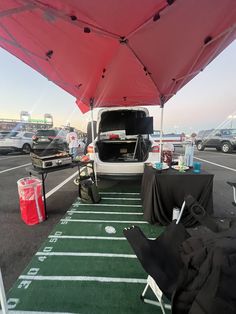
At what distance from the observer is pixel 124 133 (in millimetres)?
5773

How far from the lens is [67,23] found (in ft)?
6.27

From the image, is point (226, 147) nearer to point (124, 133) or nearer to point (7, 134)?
point (124, 133)

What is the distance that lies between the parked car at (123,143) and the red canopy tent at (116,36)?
1352 millimetres

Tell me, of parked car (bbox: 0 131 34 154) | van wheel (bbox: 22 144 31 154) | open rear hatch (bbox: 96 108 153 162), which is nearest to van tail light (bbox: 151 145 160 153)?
open rear hatch (bbox: 96 108 153 162)

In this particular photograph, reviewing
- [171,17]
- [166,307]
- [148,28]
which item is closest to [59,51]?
[148,28]

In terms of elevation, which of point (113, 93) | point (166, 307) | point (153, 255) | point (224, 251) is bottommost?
point (166, 307)

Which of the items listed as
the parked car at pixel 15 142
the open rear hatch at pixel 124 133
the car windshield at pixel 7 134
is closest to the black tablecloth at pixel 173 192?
the open rear hatch at pixel 124 133

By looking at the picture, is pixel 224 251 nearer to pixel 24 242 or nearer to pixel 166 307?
pixel 166 307

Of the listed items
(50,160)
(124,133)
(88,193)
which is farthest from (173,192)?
(124,133)

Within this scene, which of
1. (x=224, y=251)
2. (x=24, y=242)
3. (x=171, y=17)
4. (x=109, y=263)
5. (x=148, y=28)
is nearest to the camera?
(x=224, y=251)

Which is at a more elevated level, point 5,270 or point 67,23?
point 67,23

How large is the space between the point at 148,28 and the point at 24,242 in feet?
9.57

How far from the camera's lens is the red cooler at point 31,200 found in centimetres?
297

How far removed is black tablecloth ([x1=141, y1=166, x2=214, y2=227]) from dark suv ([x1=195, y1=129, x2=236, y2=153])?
1152cm
